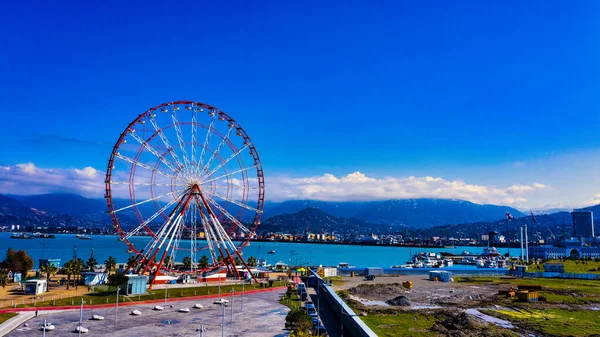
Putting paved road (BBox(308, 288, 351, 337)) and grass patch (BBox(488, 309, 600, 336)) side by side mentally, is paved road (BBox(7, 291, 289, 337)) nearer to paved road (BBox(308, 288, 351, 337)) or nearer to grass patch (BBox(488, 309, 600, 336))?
paved road (BBox(308, 288, 351, 337))

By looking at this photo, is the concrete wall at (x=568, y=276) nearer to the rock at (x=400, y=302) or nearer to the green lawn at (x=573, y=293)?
the green lawn at (x=573, y=293)

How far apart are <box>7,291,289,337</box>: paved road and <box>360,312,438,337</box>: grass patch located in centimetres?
937

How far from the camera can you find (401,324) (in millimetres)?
47906

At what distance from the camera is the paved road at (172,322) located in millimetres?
40531

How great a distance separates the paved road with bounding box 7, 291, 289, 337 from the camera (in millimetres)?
40531

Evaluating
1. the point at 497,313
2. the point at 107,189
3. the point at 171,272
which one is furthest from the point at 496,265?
the point at 107,189

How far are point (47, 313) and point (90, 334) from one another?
11329 millimetres

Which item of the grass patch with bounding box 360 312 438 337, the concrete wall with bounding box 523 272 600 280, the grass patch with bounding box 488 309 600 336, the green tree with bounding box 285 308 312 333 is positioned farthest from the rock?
the concrete wall with bounding box 523 272 600 280

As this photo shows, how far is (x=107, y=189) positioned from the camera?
67.6 meters

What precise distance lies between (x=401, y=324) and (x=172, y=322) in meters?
23.0

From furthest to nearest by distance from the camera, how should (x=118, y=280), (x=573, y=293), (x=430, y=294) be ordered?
1. (x=430, y=294)
2. (x=573, y=293)
3. (x=118, y=280)

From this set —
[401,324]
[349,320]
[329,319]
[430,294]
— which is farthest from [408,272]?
[349,320]

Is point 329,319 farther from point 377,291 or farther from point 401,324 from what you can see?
point 377,291

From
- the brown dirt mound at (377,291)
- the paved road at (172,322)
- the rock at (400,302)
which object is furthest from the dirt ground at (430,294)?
the paved road at (172,322)
